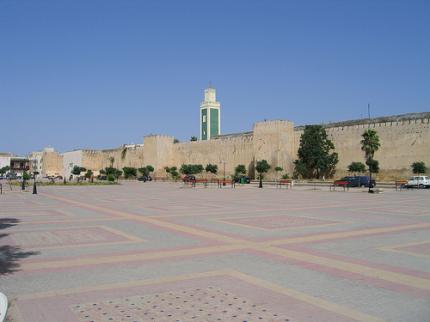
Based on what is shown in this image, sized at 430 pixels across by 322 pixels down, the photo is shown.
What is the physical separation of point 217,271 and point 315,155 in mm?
36059

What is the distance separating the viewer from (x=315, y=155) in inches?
1566

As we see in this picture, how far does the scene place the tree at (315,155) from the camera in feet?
130

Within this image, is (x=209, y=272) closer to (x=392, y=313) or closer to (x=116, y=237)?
(x=392, y=313)

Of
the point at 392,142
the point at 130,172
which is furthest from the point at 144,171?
the point at 392,142

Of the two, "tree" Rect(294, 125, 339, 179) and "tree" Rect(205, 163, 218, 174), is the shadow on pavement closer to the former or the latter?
"tree" Rect(294, 125, 339, 179)

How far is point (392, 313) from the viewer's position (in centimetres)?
352

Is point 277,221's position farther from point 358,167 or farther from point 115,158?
point 115,158

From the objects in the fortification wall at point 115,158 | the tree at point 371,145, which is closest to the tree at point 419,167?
the tree at point 371,145

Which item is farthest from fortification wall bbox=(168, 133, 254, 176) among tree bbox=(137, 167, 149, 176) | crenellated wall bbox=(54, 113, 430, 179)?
tree bbox=(137, 167, 149, 176)

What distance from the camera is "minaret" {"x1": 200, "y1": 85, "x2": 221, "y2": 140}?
317ft

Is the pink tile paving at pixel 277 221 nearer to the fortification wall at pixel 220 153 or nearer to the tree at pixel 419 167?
the tree at pixel 419 167

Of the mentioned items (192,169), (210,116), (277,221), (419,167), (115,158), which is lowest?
(277,221)

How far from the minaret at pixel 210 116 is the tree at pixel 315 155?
5495cm

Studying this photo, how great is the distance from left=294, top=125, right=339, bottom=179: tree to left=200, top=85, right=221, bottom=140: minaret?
5495 centimetres
